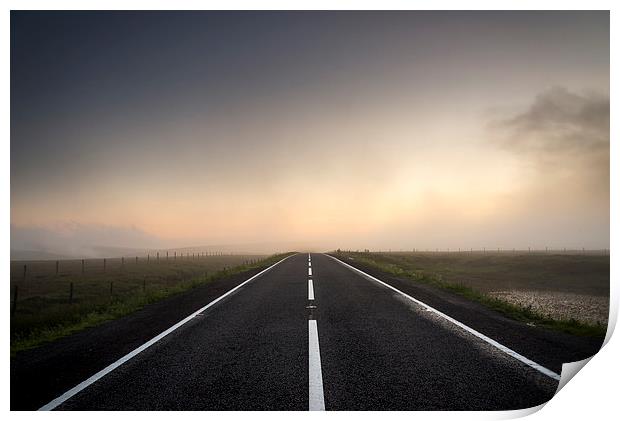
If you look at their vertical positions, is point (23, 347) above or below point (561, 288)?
above

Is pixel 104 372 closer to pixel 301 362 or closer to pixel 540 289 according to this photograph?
pixel 301 362

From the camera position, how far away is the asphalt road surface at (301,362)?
167 inches

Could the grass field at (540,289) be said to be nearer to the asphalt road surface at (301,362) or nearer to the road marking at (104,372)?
the asphalt road surface at (301,362)

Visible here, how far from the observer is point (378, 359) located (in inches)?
221

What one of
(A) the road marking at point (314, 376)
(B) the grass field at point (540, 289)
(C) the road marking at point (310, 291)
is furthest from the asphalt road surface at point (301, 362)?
(C) the road marking at point (310, 291)

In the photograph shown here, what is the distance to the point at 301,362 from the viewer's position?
5488mm

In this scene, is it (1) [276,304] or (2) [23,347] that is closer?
(2) [23,347]

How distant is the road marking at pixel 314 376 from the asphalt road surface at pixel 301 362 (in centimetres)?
2

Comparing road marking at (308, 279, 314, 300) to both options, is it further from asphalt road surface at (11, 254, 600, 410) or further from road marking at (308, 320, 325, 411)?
road marking at (308, 320, 325, 411)

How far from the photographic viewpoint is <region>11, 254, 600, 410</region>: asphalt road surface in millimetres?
4250
